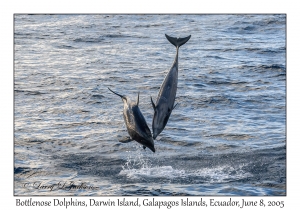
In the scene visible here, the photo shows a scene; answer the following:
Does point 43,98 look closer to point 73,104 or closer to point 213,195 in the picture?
point 73,104

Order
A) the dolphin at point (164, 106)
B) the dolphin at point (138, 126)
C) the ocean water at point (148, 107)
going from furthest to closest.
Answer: the ocean water at point (148, 107), the dolphin at point (138, 126), the dolphin at point (164, 106)

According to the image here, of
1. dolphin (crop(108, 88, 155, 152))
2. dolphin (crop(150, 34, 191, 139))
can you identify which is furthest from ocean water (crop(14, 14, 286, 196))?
dolphin (crop(150, 34, 191, 139))

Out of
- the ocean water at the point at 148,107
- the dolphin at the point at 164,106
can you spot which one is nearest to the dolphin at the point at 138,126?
the dolphin at the point at 164,106

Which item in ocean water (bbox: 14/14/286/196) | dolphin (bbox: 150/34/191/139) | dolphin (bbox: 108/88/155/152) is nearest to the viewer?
dolphin (bbox: 150/34/191/139)

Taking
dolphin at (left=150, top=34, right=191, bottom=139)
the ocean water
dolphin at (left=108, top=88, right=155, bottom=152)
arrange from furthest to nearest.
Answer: the ocean water < dolphin at (left=108, top=88, right=155, bottom=152) < dolphin at (left=150, top=34, right=191, bottom=139)

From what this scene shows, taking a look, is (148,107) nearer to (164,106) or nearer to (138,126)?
(138,126)

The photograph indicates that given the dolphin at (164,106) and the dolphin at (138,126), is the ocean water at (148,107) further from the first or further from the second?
the dolphin at (164,106)

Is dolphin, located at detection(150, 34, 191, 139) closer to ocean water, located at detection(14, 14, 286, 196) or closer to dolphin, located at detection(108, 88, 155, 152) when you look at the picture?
dolphin, located at detection(108, 88, 155, 152)

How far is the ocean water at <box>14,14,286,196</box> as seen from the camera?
17.7 m

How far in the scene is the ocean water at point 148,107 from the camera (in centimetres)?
1770

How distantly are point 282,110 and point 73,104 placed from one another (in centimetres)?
942

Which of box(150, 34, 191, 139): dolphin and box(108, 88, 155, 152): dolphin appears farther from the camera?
box(108, 88, 155, 152): dolphin

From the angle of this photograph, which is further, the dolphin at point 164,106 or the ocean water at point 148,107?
the ocean water at point 148,107

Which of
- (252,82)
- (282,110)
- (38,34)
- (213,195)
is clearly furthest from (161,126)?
(38,34)
